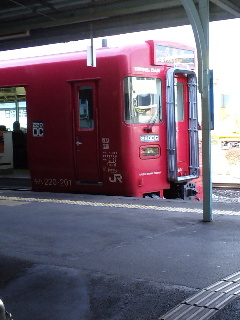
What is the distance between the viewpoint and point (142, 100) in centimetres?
1050

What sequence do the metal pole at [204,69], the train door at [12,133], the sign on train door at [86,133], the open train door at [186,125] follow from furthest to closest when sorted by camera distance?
the train door at [12,133], the open train door at [186,125], the sign on train door at [86,133], the metal pole at [204,69]

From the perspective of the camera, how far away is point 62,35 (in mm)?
9891

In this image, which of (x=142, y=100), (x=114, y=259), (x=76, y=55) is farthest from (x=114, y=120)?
(x=114, y=259)

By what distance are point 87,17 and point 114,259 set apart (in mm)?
4575

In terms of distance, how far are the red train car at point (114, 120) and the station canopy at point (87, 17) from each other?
0.92 meters

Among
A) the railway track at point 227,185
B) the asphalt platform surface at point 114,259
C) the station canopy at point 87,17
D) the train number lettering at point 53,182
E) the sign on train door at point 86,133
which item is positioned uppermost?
the station canopy at point 87,17

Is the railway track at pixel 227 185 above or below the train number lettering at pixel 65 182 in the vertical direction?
below

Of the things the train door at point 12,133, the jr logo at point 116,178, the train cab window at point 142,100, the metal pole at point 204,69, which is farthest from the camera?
the train door at point 12,133

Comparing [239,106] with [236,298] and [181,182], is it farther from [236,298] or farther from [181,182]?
[236,298]

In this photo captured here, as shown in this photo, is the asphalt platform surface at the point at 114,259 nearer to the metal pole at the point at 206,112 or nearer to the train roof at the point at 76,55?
the metal pole at the point at 206,112

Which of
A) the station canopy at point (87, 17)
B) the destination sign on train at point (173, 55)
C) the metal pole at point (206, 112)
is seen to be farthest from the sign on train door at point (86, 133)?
the metal pole at point (206, 112)

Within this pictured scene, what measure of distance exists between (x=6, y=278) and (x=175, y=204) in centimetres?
464

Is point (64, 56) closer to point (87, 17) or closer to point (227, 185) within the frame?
point (87, 17)

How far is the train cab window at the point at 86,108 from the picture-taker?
35.1 feet
